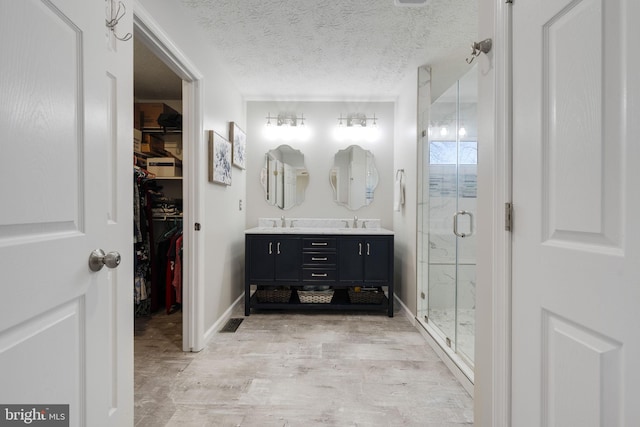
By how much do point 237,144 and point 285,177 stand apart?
0.80 meters

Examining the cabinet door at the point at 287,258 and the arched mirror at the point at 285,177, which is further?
the arched mirror at the point at 285,177

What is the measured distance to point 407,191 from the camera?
3.13 meters


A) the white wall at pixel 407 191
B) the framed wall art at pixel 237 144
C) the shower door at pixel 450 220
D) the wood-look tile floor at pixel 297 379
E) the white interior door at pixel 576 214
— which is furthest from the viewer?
the framed wall art at pixel 237 144

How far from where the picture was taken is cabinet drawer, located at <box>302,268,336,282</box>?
308 centimetres

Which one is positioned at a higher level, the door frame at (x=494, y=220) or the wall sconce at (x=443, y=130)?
the wall sconce at (x=443, y=130)

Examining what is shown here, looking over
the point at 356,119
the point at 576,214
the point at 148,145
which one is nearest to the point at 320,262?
the point at 356,119

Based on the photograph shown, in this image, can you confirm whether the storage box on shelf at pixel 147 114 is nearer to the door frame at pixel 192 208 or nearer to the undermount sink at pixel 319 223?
the door frame at pixel 192 208

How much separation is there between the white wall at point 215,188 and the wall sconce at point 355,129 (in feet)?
3.98

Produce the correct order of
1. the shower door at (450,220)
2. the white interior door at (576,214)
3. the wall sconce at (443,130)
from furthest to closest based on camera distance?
the wall sconce at (443,130) < the shower door at (450,220) < the white interior door at (576,214)

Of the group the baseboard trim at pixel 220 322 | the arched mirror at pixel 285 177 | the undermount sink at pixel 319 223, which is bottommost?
the baseboard trim at pixel 220 322

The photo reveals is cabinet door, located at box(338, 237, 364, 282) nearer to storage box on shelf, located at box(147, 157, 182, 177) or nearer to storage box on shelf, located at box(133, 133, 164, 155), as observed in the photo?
storage box on shelf, located at box(147, 157, 182, 177)

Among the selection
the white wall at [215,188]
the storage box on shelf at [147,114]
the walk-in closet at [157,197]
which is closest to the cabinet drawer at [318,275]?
the white wall at [215,188]

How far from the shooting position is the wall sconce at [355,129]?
3711mm

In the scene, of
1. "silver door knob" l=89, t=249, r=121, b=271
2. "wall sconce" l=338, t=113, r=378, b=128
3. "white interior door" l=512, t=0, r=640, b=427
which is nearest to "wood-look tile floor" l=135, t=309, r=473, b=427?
"white interior door" l=512, t=0, r=640, b=427
